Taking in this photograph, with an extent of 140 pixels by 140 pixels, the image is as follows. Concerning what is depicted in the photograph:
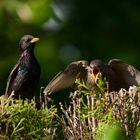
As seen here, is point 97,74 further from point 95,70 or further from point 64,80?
point 64,80

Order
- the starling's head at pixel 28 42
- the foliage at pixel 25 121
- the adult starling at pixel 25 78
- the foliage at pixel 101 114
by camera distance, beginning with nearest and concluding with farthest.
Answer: the foliage at pixel 101 114 < the foliage at pixel 25 121 < the adult starling at pixel 25 78 < the starling's head at pixel 28 42

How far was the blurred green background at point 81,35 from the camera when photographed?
6.05 meters

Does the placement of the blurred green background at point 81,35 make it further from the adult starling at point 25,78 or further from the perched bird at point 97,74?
the perched bird at point 97,74

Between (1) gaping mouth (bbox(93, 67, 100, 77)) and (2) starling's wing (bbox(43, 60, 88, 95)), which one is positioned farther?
(1) gaping mouth (bbox(93, 67, 100, 77))

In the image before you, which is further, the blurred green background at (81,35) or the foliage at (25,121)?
the blurred green background at (81,35)

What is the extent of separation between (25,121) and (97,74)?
121 centimetres

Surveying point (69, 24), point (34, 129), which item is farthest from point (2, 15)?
point (34, 129)

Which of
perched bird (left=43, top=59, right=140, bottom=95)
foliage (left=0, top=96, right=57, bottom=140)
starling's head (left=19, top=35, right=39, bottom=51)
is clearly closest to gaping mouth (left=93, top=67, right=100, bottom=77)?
perched bird (left=43, top=59, right=140, bottom=95)

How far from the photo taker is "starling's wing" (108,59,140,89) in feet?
14.7

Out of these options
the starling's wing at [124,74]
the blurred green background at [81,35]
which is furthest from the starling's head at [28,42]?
the starling's wing at [124,74]

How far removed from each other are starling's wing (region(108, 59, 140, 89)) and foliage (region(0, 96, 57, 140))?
108 centimetres

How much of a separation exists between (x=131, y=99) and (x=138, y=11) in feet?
9.98

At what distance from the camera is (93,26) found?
6.15 meters

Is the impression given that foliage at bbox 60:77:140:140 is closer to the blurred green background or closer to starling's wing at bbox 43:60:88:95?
starling's wing at bbox 43:60:88:95
